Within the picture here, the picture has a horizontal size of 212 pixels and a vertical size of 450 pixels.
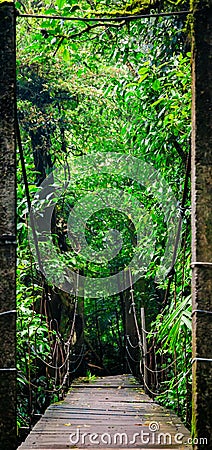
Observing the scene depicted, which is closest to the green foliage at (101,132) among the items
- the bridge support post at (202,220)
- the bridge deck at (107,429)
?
the bridge deck at (107,429)

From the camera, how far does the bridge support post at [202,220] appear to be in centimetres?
165

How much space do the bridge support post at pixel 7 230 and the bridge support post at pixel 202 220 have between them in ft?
1.69

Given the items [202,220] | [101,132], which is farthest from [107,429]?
[101,132]

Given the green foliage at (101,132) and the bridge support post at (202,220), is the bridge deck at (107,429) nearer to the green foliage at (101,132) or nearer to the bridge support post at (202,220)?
the green foliage at (101,132)

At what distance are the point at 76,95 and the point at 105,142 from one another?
3.84ft

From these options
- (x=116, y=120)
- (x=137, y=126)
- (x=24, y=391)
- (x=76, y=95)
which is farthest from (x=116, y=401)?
(x=116, y=120)

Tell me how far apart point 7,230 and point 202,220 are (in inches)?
22.1

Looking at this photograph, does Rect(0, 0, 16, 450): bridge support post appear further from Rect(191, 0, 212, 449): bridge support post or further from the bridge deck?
the bridge deck

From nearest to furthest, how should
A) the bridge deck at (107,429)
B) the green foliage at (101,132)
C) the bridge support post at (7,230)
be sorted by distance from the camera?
the bridge support post at (7,230) < the bridge deck at (107,429) < the green foliage at (101,132)

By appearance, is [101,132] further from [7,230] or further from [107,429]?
[7,230]

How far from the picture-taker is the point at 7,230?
166 centimetres

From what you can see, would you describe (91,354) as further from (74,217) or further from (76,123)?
(76,123)

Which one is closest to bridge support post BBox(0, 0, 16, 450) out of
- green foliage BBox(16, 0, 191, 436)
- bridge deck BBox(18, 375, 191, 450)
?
green foliage BBox(16, 0, 191, 436)

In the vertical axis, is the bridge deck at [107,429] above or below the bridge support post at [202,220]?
below
